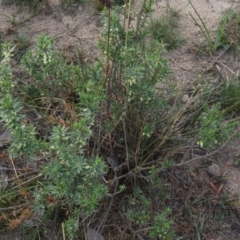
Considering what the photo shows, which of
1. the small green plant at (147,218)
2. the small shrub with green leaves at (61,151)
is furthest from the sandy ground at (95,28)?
the small shrub with green leaves at (61,151)

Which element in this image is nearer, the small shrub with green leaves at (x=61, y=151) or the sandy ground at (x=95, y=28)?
the small shrub with green leaves at (x=61, y=151)

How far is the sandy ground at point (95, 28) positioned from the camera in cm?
313

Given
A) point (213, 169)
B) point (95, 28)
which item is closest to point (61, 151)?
point (213, 169)

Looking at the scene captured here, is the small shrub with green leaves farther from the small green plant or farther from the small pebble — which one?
the small pebble

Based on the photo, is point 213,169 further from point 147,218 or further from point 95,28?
point 95,28

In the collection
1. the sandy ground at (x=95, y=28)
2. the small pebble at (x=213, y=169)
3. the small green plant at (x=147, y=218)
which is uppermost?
the sandy ground at (x=95, y=28)

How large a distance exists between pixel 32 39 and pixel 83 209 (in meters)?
1.51

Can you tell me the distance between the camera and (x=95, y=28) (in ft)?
11.0

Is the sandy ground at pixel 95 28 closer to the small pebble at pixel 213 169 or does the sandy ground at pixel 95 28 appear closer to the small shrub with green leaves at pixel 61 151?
the small pebble at pixel 213 169

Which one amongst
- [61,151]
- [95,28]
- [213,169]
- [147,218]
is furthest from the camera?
[95,28]

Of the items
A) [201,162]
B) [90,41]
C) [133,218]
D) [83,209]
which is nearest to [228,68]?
[201,162]

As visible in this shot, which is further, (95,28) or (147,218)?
(95,28)

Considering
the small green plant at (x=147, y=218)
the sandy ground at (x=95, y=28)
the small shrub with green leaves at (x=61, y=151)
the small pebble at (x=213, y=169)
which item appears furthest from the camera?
the sandy ground at (x=95, y=28)

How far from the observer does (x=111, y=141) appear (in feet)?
8.07
